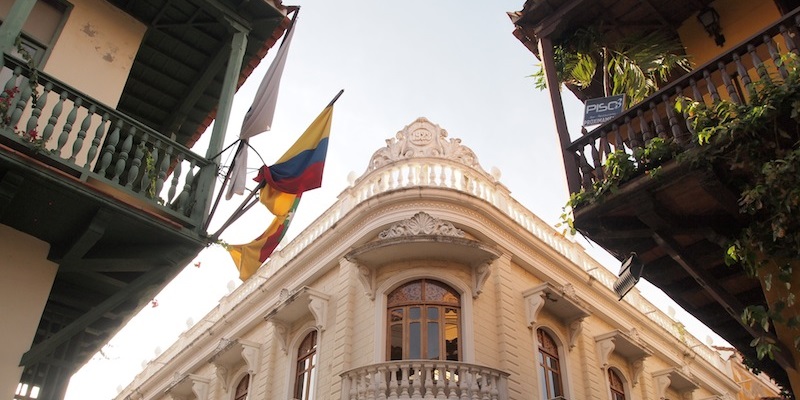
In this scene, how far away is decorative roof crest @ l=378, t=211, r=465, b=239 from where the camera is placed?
44.8ft

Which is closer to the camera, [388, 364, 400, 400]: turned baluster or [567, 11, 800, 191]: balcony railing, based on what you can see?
[567, 11, 800, 191]: balcony railing

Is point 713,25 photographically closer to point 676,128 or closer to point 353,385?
point 676,128

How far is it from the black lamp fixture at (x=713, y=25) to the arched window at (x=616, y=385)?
10578 millimetres

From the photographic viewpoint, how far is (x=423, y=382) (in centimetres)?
1197

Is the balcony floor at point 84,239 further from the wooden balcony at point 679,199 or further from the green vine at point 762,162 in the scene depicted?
the green vine at point 762,162

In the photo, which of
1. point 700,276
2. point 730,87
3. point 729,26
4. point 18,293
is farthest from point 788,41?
point 18,293

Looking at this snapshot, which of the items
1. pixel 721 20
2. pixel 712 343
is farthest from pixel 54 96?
pixel 712 343

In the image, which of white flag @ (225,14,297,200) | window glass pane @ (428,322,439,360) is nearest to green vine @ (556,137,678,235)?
white flag @ (225,14,297,200)

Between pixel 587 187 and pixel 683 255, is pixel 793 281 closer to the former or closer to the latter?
pixel 683 255

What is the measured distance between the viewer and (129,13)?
8.44 m

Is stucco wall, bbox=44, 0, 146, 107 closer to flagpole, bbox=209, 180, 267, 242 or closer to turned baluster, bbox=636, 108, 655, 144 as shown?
flagpole, bbox=209, 180, 267, 242

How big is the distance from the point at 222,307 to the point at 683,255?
16699 mm

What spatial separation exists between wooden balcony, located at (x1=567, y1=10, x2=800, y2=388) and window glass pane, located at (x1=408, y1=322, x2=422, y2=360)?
6.09 metres

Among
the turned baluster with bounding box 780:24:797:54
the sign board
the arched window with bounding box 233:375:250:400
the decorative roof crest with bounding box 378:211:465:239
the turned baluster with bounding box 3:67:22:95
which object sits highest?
the decorative roof crest with bounding box 378:211:465:239
